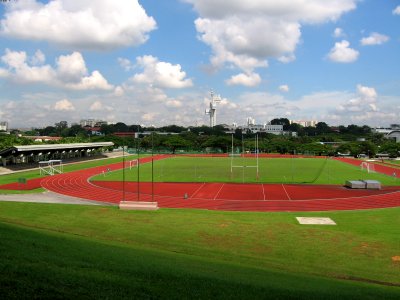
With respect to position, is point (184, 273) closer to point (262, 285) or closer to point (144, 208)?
point (262, 285)

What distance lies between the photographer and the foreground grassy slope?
10094 mm

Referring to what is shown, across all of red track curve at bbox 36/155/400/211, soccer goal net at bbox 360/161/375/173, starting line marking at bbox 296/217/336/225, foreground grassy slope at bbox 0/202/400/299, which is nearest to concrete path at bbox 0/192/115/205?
red track curve at bbox 36/155/400/211

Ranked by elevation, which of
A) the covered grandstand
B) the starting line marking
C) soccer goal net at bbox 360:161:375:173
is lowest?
the starting line marking

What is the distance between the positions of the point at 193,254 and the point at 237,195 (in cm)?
2257

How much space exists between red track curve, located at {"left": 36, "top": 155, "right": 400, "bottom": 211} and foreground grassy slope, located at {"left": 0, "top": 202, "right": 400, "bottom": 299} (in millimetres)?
4551

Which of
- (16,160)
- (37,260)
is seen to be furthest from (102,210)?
(16,160)

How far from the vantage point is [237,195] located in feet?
133

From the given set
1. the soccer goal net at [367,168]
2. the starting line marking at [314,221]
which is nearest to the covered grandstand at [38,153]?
the starting line marking at [314,221]

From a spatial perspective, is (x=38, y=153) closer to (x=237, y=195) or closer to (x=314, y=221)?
(x=237, y=195)

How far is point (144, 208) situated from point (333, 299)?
20.7 metres

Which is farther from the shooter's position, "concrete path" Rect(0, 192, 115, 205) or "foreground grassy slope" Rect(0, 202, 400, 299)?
"concrete path" Rect(0, 192, 115, 205)

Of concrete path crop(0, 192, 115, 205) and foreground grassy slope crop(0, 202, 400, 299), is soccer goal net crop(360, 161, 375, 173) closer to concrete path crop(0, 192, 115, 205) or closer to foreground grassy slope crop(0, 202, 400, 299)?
foreground grassy slope crop(0, 202, 400, 299)

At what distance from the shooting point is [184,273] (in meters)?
12.2

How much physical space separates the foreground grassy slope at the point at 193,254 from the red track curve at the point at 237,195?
4.55 metres
